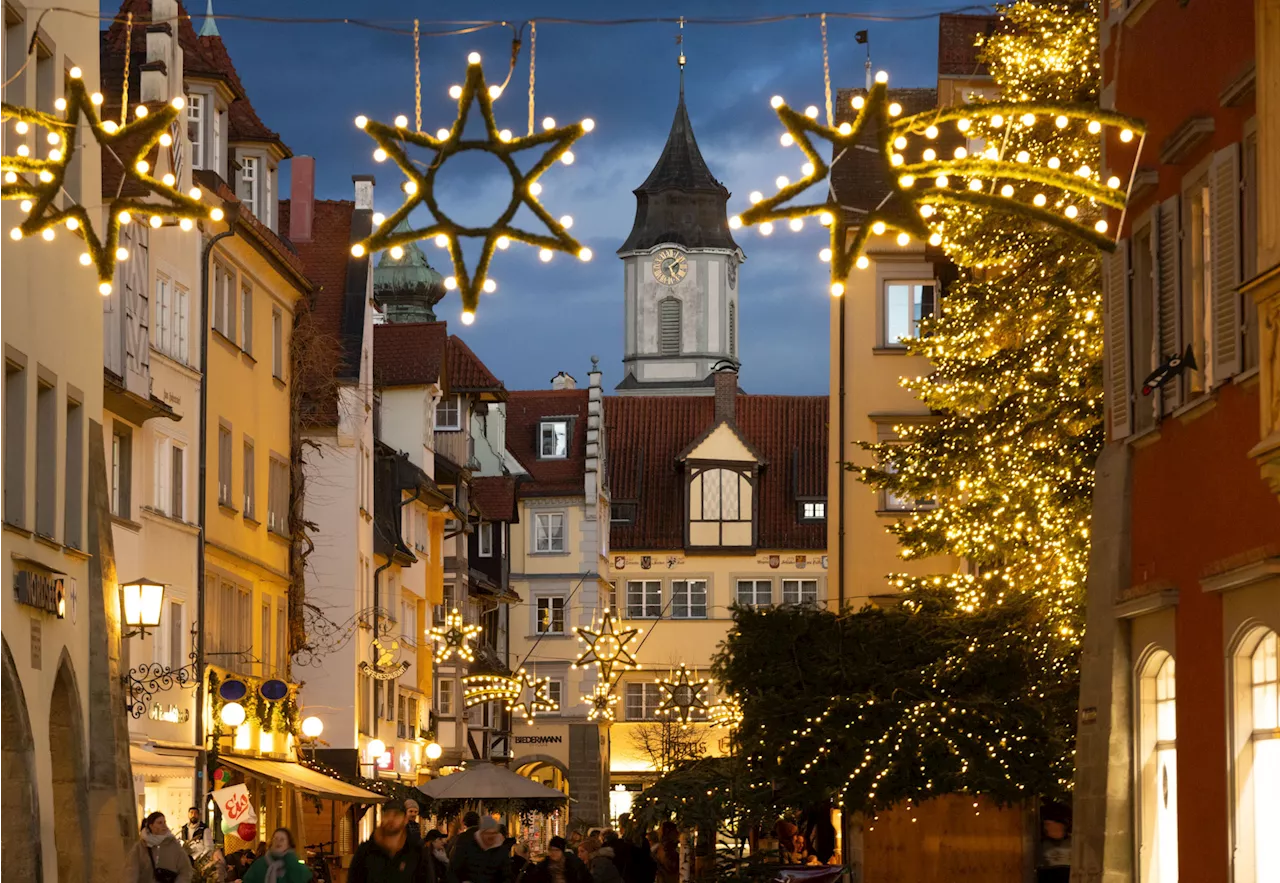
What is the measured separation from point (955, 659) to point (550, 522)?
52778 mm

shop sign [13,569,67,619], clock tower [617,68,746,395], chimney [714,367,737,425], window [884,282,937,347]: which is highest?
clock tower [617,68,746,395]

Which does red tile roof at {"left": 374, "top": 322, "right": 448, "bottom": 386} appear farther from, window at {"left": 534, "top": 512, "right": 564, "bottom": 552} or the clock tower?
the clock tower

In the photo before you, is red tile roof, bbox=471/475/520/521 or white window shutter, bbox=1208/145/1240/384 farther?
red tile roof, bbox=471/475/520/521

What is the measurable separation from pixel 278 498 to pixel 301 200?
1023cm

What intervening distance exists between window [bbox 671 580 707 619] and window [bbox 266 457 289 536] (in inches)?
1507

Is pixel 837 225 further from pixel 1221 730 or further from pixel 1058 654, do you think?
pixel 1058 654

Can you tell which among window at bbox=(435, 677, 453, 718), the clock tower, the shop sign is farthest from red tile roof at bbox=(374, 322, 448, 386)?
the clock tower

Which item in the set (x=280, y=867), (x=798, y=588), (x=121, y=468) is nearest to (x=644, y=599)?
(x=798, y=588)

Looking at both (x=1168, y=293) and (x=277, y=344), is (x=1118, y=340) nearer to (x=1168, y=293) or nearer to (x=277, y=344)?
(x=1168, y=293)

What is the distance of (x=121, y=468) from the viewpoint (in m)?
30.7

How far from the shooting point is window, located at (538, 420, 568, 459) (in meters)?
81.6

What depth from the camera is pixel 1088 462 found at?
22375 mm

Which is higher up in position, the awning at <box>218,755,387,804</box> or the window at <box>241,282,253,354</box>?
the window at <box>241,282,253,354</box>

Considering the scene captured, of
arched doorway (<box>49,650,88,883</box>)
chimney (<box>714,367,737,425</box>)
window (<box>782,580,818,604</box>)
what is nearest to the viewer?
arched doorway (<box>49,650,88,883</box>)
